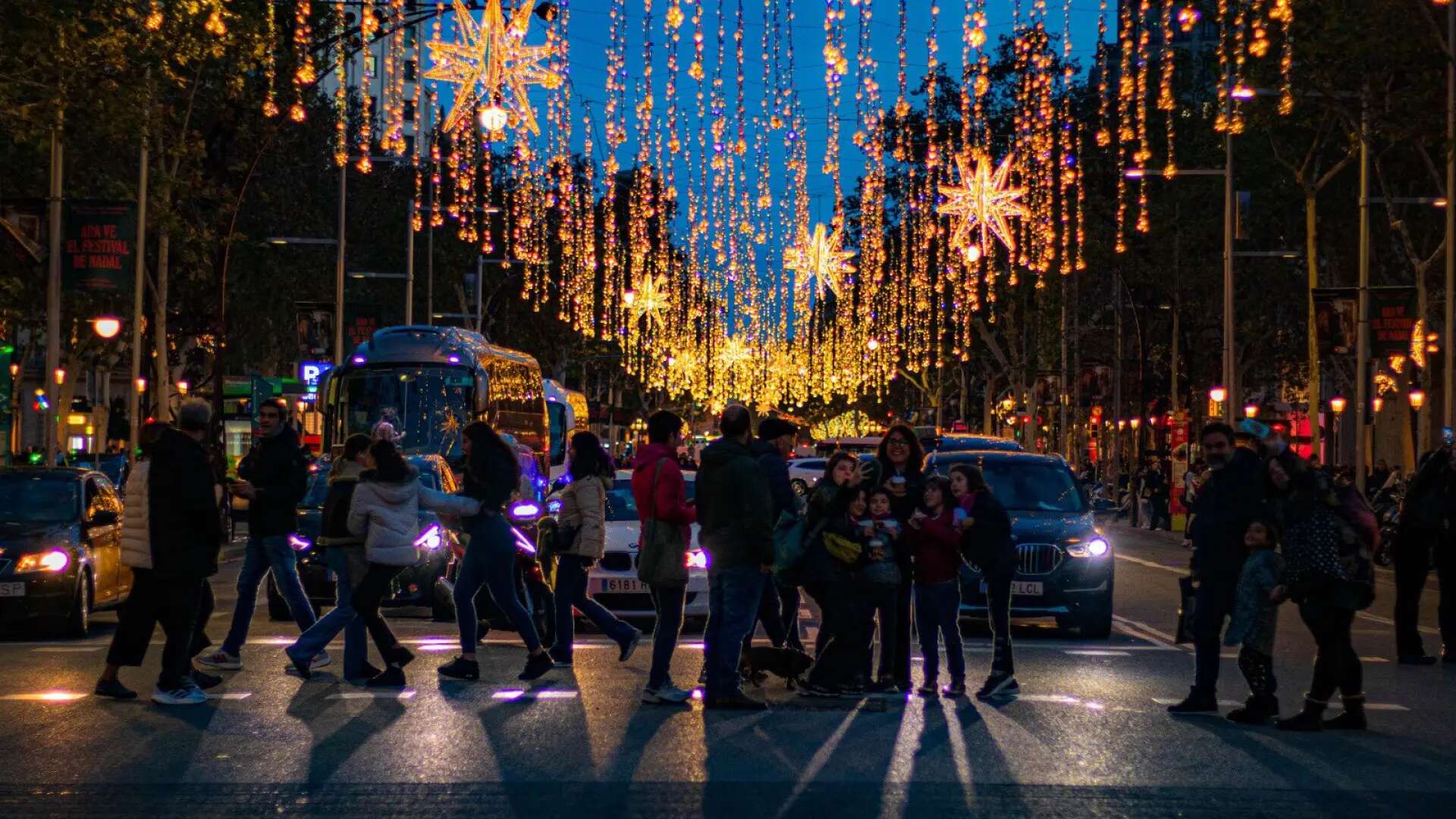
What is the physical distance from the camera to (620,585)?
1891cm

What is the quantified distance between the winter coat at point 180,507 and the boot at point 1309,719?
21.1 ft

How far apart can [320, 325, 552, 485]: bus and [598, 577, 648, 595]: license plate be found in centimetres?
1571

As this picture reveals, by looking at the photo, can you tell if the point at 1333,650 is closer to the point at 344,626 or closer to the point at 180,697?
the point at 344,626

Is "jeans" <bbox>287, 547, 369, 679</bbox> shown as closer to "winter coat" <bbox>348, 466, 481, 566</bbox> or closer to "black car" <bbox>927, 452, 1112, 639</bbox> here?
"winter coat" <bbox>348, 466, 481, 566</bbox>

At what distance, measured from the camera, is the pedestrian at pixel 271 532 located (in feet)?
48.4

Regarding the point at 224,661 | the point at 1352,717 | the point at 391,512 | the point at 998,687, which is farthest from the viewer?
the point at 224,661

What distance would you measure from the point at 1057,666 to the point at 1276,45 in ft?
67.9

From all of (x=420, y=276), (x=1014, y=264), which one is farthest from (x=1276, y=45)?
(x=420, y=276)

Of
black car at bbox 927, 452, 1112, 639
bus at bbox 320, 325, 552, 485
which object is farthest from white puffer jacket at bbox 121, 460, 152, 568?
bus at bbox 320, 325, 552, 485

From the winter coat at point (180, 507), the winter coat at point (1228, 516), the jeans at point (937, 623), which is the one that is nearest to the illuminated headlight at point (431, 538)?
the winter coat at point (180, 507)

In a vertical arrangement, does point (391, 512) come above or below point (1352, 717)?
above

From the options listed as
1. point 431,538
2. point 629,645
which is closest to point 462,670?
point 629,645

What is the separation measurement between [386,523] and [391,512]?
0.30 feet

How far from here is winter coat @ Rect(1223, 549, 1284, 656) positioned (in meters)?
12.1
